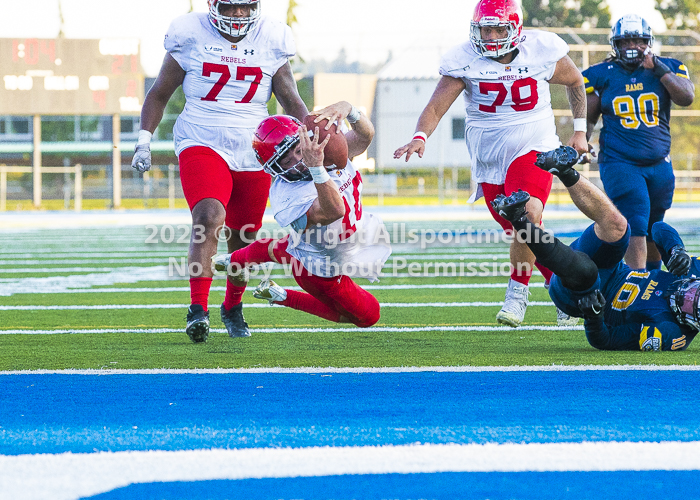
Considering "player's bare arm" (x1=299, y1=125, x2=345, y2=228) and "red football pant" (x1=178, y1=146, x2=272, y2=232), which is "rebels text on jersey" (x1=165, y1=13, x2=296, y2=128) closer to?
"red football pant" (x1=178, y1=146, x2=272, y2=232)

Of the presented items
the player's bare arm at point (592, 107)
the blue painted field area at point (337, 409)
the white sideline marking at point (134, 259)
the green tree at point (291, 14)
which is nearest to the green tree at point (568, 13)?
the green tree at point (291, 14)

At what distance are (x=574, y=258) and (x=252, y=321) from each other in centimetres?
223

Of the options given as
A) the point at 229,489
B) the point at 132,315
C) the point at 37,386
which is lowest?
the point at 132,315

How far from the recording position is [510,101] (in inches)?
211

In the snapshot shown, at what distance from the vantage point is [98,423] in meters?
2.77

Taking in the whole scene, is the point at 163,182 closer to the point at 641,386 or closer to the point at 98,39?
the point at 98,39

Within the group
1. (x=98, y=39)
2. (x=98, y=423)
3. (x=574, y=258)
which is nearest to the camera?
(x=98, y=423)

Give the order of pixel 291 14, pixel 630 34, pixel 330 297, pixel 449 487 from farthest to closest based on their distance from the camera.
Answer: pixel 291 14, pixel 630 34, pixel 330 297, pixel 449 487

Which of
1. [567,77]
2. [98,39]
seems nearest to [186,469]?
[567,77]

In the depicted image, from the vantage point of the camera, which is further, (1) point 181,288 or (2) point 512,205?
(1) point 181,288

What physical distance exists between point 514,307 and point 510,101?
Result: 3.88ft

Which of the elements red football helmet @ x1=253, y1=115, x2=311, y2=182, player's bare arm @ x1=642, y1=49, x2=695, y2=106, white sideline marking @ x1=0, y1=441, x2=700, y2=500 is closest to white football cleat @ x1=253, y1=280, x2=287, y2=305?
red football helmet @ x1=253, y1=115, x2=311, y2=182

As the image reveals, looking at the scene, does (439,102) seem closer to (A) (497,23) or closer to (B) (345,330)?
(A) (497,23)

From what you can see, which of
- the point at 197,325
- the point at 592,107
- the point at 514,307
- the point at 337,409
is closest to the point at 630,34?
the point at 592,107
